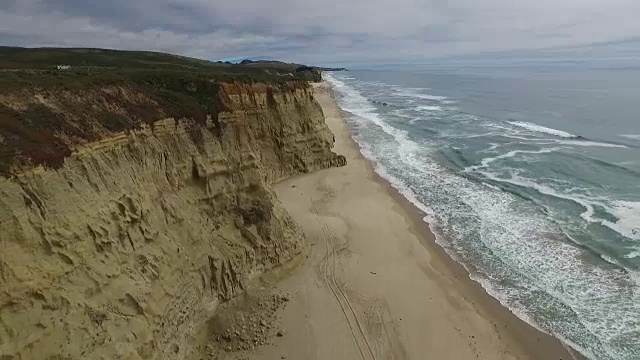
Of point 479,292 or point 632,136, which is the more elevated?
point 632,136

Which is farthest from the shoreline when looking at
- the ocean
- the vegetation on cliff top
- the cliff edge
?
the vegetation on cliff top

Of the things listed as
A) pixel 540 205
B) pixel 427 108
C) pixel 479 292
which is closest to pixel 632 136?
pixel 540 205

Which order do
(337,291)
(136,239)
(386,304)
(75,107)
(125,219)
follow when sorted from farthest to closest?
(337,291)
(386,304)
(75,107)
(136,239)
(125,219)

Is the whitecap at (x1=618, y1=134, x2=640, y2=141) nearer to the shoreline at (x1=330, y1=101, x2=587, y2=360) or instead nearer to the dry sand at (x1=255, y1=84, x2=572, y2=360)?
the shoreline at (x1=330, y1=101, x2=587, y2=360)

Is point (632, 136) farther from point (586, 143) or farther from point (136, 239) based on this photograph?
point (136, 239)

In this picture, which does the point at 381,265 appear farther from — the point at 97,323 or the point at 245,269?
the point at 97,323

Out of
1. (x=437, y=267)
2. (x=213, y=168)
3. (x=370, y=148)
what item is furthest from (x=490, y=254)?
(x=370, y=148)

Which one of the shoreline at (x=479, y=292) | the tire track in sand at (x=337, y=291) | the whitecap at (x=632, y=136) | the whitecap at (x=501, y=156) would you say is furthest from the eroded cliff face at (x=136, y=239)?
the whitecap at (x=632, y=136)

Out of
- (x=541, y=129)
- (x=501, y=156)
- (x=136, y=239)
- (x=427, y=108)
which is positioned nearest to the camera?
(x=136, y=239)
